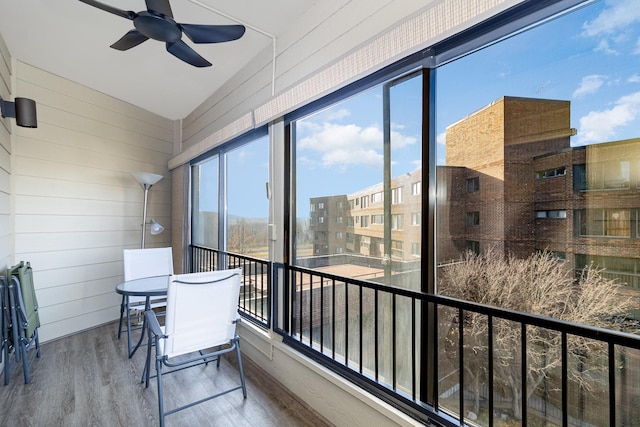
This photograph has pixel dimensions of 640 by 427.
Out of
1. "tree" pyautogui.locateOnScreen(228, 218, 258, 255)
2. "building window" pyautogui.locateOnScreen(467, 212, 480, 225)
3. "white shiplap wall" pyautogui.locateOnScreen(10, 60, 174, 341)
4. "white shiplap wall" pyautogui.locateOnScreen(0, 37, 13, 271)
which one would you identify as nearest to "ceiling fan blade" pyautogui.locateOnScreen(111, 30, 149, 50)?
"white shiplap wall" pyautogui.locateOnScreen(0, 37, 13, 271)

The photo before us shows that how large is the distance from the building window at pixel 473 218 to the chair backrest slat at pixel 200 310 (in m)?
1.50

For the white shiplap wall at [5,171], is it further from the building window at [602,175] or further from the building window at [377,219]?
the building window at [602,175]

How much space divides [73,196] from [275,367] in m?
2.96

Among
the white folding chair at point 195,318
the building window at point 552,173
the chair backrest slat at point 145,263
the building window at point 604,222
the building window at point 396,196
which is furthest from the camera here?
the chair backrest slat at point 145,263

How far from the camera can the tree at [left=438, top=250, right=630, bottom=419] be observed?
112 centimetres

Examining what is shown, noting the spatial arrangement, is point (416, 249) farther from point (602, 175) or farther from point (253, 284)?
point (253, 284)

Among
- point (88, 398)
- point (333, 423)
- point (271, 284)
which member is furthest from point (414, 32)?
point (88, 398)

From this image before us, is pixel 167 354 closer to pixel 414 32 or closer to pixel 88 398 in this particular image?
pixel 88 398

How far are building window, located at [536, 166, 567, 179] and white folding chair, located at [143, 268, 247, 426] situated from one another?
5.88 ft

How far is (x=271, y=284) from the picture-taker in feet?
8.57

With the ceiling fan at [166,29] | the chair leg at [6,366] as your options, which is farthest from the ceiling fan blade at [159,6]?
the chair leg at [6,366]

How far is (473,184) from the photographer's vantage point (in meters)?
1.46

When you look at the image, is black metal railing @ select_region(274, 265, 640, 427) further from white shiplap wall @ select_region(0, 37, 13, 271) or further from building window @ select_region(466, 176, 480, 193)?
white shiplap wall @ select_region(0, 37, 13, 271)

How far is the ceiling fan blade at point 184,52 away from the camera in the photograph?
210cm
